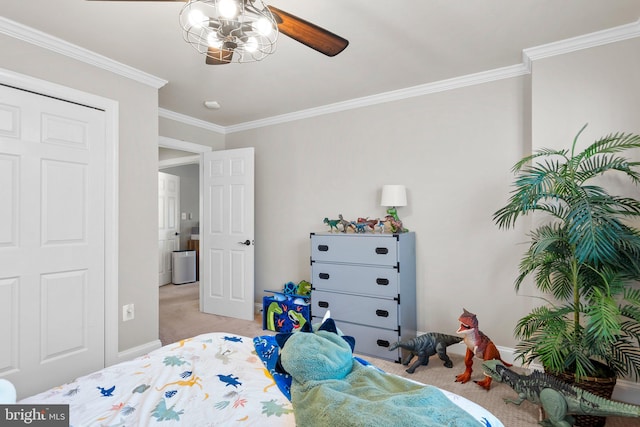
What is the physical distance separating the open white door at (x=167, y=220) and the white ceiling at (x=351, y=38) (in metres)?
3.28

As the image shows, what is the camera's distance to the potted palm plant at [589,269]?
6.05 feet

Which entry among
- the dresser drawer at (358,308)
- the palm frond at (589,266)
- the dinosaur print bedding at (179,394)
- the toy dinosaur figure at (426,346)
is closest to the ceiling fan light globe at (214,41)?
the dinosaur print bedding at (179,394)

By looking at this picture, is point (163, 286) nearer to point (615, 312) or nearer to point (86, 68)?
point (86, 68)

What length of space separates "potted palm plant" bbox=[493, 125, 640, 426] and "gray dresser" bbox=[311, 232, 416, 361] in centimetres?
95

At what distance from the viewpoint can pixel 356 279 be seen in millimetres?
3082

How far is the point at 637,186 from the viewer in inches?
87.0

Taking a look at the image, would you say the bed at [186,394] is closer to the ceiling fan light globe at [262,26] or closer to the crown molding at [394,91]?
the ceiling fan light globe at [262,26]

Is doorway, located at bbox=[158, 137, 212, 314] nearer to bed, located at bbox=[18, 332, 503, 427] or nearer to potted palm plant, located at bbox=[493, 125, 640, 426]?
bed, located at bbox=[18, 332, 503, 427]

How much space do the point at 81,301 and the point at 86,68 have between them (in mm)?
1749

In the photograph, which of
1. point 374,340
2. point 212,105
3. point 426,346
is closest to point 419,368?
point 426,346

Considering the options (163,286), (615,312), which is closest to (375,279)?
(615,312)

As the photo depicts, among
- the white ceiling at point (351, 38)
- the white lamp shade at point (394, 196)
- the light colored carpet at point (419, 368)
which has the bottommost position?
the light colored carpet at point (419, 368)

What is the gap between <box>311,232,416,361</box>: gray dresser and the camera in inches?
115

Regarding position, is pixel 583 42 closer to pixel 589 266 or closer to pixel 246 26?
pixel 589 266
